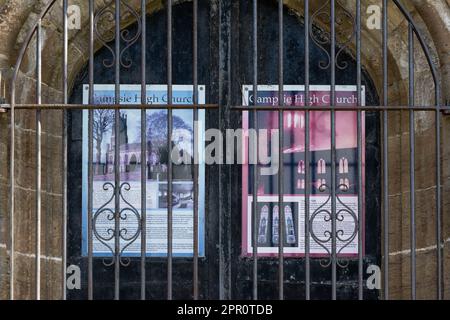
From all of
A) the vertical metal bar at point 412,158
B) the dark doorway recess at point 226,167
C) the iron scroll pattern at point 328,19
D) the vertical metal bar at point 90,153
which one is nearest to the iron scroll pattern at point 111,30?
the dark doorway recess at point 226,167

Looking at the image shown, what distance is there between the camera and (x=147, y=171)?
261 inches

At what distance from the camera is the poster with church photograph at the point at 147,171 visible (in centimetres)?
654

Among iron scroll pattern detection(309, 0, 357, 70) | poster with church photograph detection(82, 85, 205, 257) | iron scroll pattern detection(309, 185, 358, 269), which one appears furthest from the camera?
poster with church photograph detection(82, 85, 205, 257)

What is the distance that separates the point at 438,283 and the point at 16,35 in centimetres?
260

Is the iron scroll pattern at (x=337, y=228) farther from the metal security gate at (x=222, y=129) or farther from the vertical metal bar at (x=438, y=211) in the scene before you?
the vertical metal bar at (x=438, y=211)

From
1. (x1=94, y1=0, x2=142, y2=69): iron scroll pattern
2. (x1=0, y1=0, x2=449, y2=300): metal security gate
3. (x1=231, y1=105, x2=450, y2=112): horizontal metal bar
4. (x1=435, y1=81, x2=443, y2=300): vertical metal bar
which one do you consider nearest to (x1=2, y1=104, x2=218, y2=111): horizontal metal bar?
(x1=0, y1=0, x2=449, y2=300): metal security gate

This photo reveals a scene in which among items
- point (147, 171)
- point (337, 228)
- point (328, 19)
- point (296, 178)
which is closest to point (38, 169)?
point (147, 171)

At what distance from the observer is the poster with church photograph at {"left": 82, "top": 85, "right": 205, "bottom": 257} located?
6543mm

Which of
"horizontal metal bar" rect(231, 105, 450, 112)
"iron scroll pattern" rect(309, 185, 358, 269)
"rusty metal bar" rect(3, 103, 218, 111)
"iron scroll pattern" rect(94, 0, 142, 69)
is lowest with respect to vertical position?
"iron scroll pattern" rect(309, 185, 358, 269)

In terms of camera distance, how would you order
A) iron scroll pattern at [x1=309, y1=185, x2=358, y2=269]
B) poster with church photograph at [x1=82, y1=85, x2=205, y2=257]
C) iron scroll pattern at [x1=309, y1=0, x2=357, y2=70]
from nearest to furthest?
iron scroll pattern at [x1=309, y1=185, x2=358, y2=269] < iron scroll pattern at [x1=309, y1=0, x2=357, y2=70] < poster with church photograph at [x1=82, y1=85, x2=205, y2=257]

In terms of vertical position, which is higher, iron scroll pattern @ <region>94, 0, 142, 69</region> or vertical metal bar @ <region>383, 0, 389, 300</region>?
iron scroll pattern @ <region>94, 0, 142, 69</region>

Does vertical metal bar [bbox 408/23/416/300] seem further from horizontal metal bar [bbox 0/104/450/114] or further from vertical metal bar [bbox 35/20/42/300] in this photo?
vertical metal bar [bbox 35/20/42/300]
